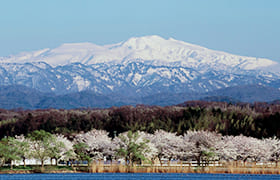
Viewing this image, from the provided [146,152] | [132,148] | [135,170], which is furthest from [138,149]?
[135,170]

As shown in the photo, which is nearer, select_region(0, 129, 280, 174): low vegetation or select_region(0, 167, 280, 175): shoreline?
select_region(0, 167, 280, 175): shoreline

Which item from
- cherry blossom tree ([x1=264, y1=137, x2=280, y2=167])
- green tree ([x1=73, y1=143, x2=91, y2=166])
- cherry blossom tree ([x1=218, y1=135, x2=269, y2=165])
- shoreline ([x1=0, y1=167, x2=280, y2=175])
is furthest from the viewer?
cherry blossom tree ([x1=264, y1=137, x2=280, y2=167])

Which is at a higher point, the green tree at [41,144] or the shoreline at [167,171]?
the green tree at [41,144]

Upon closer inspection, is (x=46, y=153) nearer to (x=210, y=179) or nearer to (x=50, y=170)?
(x=50, y=170)

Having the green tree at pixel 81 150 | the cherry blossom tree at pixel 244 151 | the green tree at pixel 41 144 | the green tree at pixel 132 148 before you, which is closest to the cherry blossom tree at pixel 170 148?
the cherry blossom tree at pixel 244 151

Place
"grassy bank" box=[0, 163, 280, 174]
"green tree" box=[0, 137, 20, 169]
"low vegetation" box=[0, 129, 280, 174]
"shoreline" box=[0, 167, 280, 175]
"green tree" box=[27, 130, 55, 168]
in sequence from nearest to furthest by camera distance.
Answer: "shoreline" box=[0, 167, 280, 175] → "grassy bank" box=[0, 163, 280, 174] → "green tree" box=[0, 137, 20, 169] → "low vegetation" box=[0, 129, 280, 174] → "green tree" box=[27, 130, 55, 168]

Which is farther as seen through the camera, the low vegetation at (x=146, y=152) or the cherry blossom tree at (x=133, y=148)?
the cherry blossom tree at (x=133, y=148)

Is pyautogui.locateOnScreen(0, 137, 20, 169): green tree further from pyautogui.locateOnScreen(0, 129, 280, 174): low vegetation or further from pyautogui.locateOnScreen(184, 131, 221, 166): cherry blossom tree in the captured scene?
pyautogui.locateOnScreen(184, 131, 221, 166): cherry blossom tree

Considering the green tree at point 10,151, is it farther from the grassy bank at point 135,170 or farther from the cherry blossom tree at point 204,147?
the cherry blossom tree at point 204,147

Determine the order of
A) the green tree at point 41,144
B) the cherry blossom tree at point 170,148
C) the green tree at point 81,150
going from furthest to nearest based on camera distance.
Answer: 1. the cherry blossom tree at point 170,148
2. the green tree at point 81,150
3. the green tree at point 41,144

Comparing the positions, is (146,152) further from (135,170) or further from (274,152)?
(274,152)

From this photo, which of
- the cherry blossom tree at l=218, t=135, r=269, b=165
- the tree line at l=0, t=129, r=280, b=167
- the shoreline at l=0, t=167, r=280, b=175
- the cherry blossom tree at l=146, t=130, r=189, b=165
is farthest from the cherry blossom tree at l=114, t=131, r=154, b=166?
the cherry blossom tree at l=218, t=135, r=269, b=165

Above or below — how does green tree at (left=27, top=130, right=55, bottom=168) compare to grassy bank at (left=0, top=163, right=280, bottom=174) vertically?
above

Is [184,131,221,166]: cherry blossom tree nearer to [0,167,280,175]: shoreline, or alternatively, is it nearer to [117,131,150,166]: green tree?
[0,167,280,175]: shoreline
